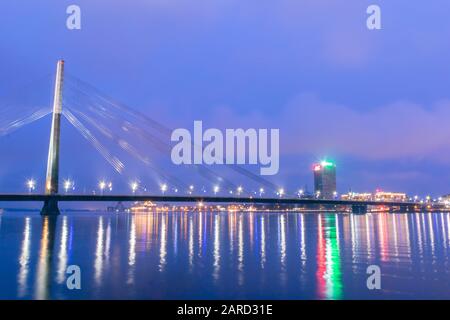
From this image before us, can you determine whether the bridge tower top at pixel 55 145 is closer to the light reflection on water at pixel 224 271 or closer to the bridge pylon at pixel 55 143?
the bridge pylon at pixel 55 143

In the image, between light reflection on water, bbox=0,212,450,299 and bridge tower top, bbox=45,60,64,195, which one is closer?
→ light reflection on water, bbox=0,212,450,299

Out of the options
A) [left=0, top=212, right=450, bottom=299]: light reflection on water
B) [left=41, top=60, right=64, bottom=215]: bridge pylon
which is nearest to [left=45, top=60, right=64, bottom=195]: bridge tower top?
[left=41, top=60, right=64, bottom=215]: bridge pylon

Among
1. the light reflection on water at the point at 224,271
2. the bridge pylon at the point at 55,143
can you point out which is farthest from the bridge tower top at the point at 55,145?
the light reflection on water at the point at 224,271

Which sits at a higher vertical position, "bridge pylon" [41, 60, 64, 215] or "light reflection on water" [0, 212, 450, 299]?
"bridge pylon" [41, 60, 64, 215]

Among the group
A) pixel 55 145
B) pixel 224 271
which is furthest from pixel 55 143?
pixel 224 271

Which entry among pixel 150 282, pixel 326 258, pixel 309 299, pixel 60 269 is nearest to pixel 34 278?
pixel 60 269

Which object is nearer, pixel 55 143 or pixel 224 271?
pixel 224 271

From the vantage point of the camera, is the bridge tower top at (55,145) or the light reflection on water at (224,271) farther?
the bridge tower top at (55,145)

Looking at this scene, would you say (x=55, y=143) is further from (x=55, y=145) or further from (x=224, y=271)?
(x=224, y=271)

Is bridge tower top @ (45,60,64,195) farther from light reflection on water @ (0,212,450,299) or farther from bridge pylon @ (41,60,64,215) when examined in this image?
light reflection on water @ (0,212,450,299)

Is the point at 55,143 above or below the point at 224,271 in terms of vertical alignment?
above

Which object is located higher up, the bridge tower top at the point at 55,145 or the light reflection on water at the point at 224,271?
the bridge tower top at the point at 55,145
